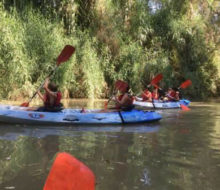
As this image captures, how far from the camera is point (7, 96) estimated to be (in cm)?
1127

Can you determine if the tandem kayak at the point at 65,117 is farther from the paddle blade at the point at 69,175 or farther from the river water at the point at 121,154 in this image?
the paddle blade at the point at 69,175

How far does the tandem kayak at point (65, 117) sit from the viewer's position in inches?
288

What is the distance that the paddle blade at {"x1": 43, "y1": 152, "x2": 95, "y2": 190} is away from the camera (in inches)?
69.6

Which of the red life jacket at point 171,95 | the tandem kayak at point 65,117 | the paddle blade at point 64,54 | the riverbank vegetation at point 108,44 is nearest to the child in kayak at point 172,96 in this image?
the red life jacket at point 171,95

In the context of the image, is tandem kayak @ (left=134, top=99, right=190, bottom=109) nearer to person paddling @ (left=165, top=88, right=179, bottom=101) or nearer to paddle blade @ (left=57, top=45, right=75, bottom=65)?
person paddling @ (left=165, top=88, right=179, bottom=101)

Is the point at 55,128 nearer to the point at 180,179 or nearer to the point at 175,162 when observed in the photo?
the point at 175,162

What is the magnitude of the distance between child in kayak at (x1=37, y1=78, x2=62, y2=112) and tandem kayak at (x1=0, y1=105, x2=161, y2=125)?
155mm

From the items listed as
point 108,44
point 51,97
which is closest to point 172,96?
point 108,44

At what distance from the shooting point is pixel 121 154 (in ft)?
15.9

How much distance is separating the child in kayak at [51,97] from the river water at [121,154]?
551mm

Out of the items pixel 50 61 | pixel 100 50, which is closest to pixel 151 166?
pixel 50 61

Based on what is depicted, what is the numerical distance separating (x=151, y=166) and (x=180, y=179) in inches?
22.0

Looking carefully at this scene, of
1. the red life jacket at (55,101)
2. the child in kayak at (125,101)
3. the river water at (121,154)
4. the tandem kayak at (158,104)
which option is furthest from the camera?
the tandem kayak at (158,104)

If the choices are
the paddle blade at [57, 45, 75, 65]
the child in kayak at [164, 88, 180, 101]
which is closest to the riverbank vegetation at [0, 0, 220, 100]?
the child in kayak at [164, 88, 180, 101]
